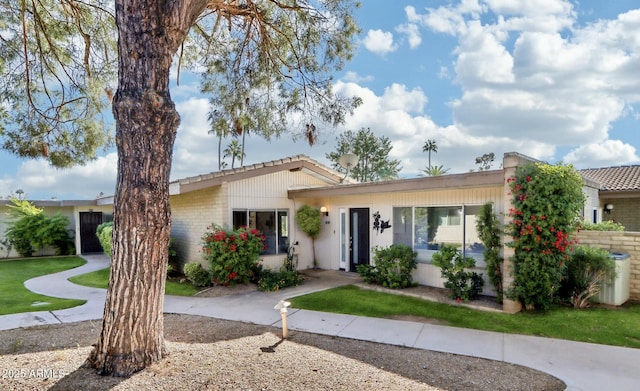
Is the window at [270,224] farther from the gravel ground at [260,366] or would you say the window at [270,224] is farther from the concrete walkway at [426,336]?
the gravel ground at [260,366]

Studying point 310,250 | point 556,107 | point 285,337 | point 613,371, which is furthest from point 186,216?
point 556,107

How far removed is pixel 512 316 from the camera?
624cm

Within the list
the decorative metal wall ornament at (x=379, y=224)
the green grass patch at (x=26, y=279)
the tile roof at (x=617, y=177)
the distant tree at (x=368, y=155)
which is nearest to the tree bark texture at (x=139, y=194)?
the green grass patch at (x=26, y=279)

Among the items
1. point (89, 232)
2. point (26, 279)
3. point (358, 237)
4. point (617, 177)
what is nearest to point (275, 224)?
point (358, 237)

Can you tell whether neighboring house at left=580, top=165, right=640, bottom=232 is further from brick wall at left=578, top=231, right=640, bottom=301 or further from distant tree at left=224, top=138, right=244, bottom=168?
distant tree at left=224, top=138, right=244, bottom=168

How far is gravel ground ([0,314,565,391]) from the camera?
329 cm

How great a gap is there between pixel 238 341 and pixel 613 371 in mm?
4670

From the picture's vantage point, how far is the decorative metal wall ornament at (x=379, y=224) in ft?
31.4

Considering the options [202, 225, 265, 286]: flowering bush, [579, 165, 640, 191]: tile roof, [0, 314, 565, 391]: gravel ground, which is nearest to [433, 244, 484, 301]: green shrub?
[0, 314, 565, 391]: gravel ground

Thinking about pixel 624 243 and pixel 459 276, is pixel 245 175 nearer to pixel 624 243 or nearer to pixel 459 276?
pixel 459 276

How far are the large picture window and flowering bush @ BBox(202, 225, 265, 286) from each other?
12.7 feet

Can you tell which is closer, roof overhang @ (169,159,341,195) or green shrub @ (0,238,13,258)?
roof overhang @ (169,159,341,195)

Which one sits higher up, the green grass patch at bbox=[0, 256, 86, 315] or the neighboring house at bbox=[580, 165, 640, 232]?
the neighboring house at bbox=[580, 165, 640, 232]

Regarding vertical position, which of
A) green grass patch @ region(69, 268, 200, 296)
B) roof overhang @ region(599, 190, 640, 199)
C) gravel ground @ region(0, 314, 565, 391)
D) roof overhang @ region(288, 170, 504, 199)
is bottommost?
green grass patch @ region(69, 268, 200, 296)
